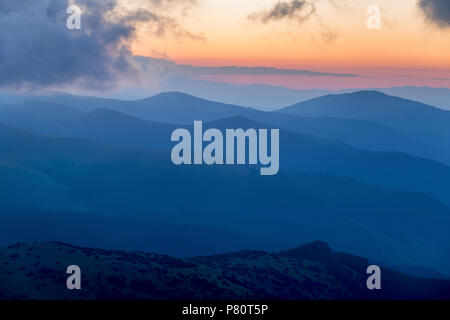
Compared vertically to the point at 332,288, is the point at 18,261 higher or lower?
higher
